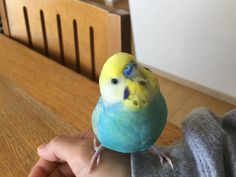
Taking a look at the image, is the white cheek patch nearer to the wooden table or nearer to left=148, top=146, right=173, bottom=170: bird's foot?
left=148, top=146, right=173, bottom=170: bird's foot

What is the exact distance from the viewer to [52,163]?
0.56 m

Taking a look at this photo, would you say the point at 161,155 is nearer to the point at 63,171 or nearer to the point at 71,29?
the point at 63,171

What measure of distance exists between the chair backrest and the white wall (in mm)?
945

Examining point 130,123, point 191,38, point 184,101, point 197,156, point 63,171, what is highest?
point 130,123

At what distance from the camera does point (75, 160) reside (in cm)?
49

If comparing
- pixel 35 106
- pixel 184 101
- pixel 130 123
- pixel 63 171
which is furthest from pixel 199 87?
pixel 130 123

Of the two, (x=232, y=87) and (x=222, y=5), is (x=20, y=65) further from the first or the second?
(x=232, y=87)

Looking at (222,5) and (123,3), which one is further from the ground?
(222,5)

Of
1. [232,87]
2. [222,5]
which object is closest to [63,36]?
[222,5]

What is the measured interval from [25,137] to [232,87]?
1.36m

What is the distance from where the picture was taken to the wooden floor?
66.6 inches

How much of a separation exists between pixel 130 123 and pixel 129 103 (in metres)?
0.02

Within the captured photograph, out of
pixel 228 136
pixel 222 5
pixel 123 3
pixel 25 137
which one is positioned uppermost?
pixel 228 136

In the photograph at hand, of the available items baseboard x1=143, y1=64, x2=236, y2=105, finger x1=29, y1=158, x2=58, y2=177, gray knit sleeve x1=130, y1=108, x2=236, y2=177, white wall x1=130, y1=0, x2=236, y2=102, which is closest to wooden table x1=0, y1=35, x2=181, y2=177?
finger x1=29, y1=158, x2=58, y2=177
